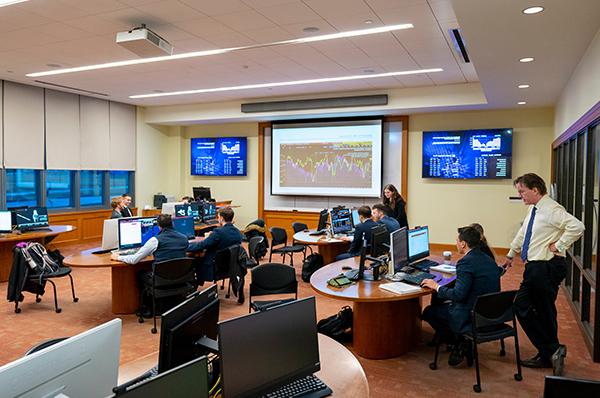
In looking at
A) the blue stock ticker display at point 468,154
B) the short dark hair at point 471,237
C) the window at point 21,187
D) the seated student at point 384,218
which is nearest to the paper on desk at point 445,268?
the short dark hair at point 471,237

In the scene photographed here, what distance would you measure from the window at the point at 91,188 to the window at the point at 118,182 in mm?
256

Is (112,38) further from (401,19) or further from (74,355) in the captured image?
(74,355)

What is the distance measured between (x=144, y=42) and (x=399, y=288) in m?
3.92

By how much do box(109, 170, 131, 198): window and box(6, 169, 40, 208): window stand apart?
1.90 metres

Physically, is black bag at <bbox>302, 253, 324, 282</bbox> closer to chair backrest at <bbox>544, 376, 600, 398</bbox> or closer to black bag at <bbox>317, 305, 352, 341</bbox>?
black bag at <bbox>317, 305, 352, 341</bbox>

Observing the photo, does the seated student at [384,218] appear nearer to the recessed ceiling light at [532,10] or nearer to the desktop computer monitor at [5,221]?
the recessed ceiling light at [532,10]

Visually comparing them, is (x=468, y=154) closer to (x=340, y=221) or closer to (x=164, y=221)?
(x=340, y=221)

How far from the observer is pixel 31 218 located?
286 inches

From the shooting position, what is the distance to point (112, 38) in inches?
227

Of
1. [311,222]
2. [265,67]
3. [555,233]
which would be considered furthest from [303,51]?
[311,222]

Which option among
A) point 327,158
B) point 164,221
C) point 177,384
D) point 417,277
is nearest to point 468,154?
point 327,158

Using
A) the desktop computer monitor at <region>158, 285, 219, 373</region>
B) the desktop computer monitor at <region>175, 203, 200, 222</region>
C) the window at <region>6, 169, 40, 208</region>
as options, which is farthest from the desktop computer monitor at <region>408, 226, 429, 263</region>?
the window at <region>6, 169, 40, 208</region>

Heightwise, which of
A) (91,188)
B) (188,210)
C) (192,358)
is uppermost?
(91,188)

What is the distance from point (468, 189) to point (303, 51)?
17.2 feet
